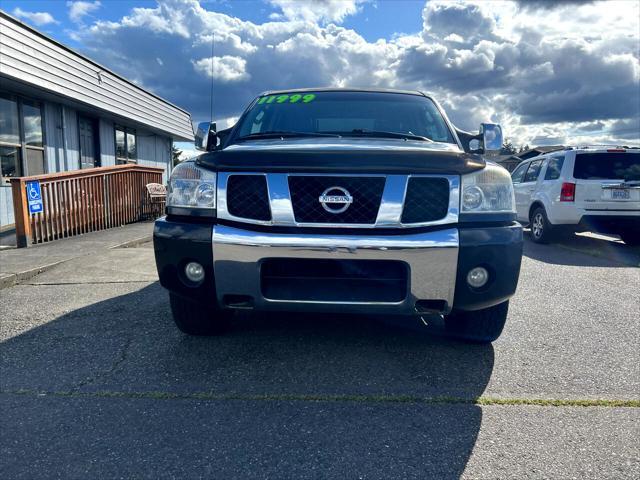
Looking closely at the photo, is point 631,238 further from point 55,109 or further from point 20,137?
point 55,109

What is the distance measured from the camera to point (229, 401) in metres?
2.39

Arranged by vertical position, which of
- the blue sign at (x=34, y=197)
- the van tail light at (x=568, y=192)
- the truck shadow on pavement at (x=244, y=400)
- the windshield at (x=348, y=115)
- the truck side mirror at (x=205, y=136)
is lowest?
the truck shadow on pavement at (x=244, y=400)

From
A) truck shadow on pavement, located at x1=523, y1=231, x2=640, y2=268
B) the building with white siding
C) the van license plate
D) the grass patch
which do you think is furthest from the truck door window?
the building with white siding

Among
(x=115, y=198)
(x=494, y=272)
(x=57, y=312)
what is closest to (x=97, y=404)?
(x=57, y=312)

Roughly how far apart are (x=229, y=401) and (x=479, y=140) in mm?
2788

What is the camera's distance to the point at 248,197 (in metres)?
2.68

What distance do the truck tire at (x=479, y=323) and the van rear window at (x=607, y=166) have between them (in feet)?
18.2

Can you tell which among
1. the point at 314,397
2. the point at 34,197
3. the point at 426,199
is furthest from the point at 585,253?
the point at 34,197

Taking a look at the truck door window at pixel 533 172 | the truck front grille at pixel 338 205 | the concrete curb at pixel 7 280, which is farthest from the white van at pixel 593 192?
the concrete curb at pixel 7 280

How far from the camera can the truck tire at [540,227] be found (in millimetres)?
8078

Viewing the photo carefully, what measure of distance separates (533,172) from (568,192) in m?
1.56

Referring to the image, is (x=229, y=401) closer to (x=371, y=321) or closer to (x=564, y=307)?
(x=371, y=321)

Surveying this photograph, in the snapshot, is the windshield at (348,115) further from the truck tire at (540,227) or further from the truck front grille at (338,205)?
the truck tire at (540,227)

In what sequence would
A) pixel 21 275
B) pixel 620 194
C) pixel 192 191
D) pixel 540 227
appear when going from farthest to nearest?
pixel 540 227 → pixel 620 194 → pixel 21 275 → pixel 192 191
